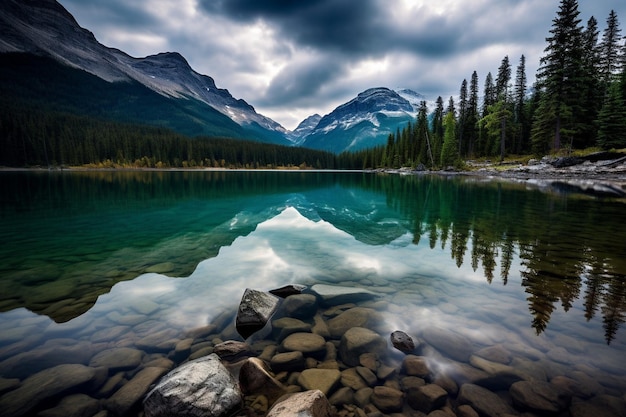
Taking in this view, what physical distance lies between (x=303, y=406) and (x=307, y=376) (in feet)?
4.27

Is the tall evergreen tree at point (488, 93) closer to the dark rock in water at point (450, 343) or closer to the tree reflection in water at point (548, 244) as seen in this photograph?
the tree reflection in water at point (548, 244)

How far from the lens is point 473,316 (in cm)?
738

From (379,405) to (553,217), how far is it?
21.6m

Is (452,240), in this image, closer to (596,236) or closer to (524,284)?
(524,284)

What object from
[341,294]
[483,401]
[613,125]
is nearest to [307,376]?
[483,401]

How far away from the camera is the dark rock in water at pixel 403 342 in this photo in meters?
6.00

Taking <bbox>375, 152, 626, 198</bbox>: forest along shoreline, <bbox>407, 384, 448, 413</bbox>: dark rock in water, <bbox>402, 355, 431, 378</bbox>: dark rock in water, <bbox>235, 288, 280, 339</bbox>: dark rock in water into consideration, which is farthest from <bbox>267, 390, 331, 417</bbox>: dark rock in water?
<bbox>375, 152, 626, 198</bbox>: forest along shoreline

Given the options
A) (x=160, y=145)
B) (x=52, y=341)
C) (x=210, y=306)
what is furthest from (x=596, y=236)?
(x=160, y=145)

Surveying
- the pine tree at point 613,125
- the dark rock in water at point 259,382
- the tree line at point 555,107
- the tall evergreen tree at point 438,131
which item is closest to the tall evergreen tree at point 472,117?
the tree line at point 555,107

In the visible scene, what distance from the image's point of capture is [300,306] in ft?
26.1

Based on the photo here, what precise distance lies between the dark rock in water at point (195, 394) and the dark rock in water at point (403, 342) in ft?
11.1

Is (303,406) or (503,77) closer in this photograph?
(303,406)

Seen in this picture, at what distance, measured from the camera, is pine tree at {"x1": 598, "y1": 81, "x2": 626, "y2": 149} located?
43000 mm

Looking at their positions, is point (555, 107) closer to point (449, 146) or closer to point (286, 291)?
point (449, 146)
